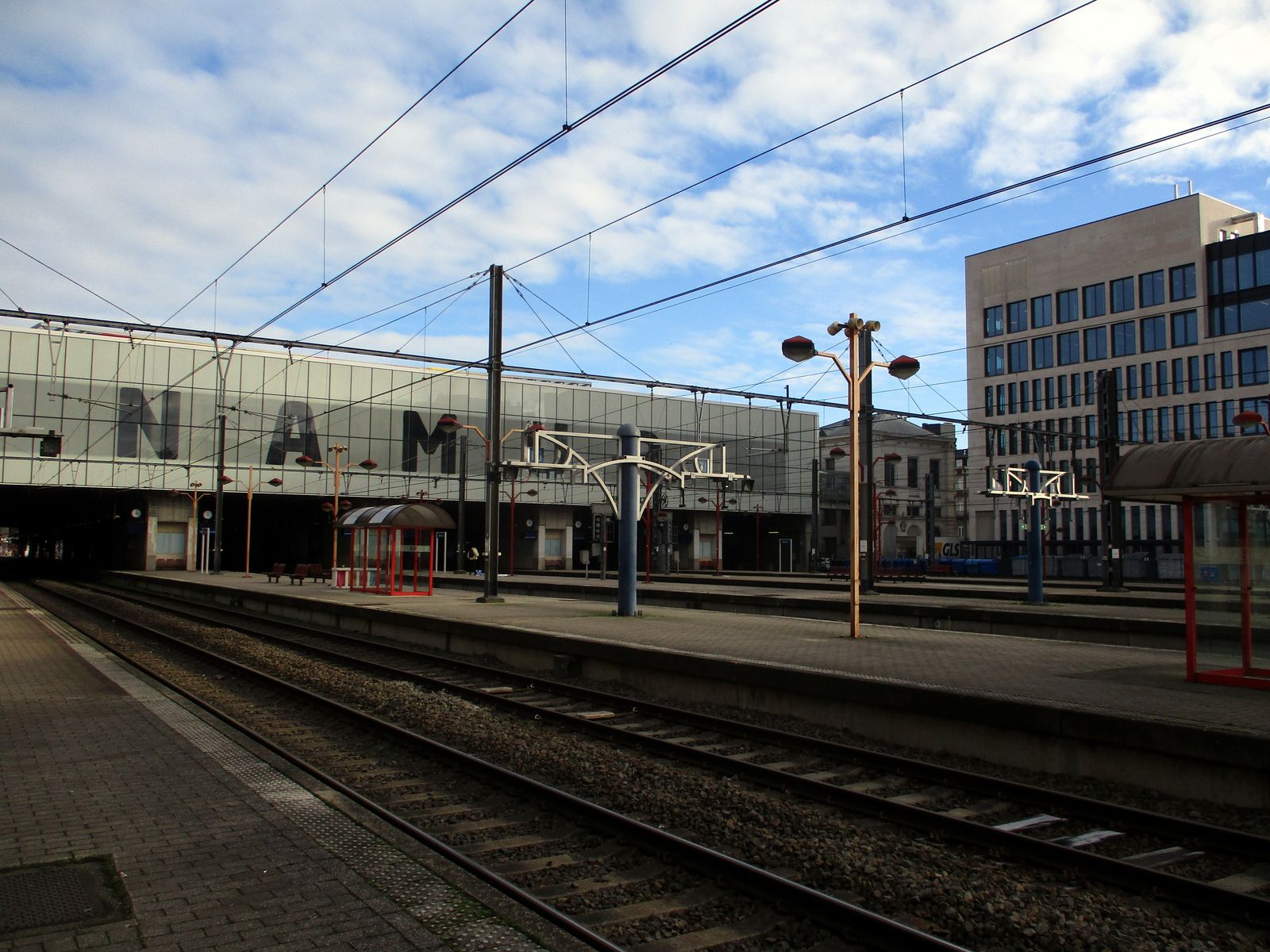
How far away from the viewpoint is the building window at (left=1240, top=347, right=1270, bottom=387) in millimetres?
53469

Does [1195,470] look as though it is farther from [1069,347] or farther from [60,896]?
[1069,347]

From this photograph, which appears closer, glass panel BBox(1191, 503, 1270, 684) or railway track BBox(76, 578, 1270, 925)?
railway track BBox(76, 578, 1270, 925)

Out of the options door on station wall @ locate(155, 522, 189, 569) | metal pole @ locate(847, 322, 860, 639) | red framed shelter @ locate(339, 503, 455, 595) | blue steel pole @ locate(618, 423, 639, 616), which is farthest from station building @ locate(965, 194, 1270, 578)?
door on station wall @ locate(155, 522, 189, 569)

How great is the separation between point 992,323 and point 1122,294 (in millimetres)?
9639

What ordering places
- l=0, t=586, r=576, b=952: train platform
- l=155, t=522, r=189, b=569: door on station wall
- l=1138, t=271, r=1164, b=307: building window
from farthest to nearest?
l=1138, t=271, r=1164, b=307: building window → l=155, t=522, r=189, b=569: door on station wall → l=0, t=586, r=576, b=952: train platform

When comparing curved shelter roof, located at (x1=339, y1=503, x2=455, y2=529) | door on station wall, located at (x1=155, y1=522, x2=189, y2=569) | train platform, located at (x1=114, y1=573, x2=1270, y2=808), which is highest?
curved shelter roof, located at (x1=339, y1=503, x2=455, y2=529)

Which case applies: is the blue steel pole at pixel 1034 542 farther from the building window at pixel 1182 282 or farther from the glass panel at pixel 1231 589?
the building window at pixel 1182 282

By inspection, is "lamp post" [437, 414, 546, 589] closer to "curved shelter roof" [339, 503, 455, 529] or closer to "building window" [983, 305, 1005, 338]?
"curved shelter roof" [339, 503, 455, 529]

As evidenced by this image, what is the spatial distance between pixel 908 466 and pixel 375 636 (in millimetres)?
67342

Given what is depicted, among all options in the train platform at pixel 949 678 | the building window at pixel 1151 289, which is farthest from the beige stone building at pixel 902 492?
the train platform at pixel 949 678

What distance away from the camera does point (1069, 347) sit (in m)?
64.2

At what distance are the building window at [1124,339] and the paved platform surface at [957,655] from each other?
41.3m

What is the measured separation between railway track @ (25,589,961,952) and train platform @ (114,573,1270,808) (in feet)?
11.9

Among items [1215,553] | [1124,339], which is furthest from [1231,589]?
[1124,339]
